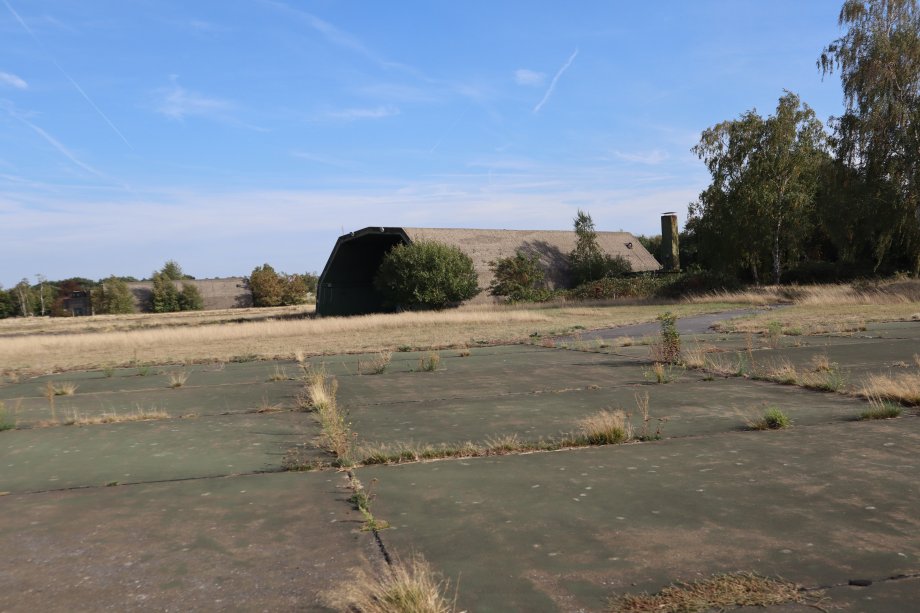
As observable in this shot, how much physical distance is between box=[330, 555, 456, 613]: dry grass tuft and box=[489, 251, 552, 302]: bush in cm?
4745

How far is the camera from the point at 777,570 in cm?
357

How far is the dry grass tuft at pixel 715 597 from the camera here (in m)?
3.18

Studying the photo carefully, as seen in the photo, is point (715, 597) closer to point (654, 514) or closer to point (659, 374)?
point (654, 514)

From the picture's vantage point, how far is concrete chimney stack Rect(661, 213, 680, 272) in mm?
59219

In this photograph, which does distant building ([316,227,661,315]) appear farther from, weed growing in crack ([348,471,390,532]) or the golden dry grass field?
weed growing in crack ([348,471,390,532])

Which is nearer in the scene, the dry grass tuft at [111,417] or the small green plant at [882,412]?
the small green plant at [882,412]

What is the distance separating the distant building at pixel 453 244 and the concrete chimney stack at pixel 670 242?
43.1 inches

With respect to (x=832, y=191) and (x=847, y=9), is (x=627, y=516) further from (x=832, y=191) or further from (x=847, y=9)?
(x=847, y=9)

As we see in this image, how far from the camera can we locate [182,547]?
167 inches

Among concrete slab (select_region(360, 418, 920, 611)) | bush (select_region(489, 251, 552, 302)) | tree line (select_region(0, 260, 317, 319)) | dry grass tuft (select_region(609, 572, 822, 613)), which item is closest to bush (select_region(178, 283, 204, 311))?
tree line (select_region(0, 260, 317, 319))

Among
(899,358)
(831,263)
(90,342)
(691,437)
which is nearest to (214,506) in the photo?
(691,437)

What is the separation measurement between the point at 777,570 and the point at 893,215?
122 ft

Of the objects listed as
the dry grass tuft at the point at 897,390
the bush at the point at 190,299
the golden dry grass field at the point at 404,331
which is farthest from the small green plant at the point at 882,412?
the bush at the point at 190,299

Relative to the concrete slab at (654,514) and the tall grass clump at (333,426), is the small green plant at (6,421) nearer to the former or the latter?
the tall grass clump at (333,426)
